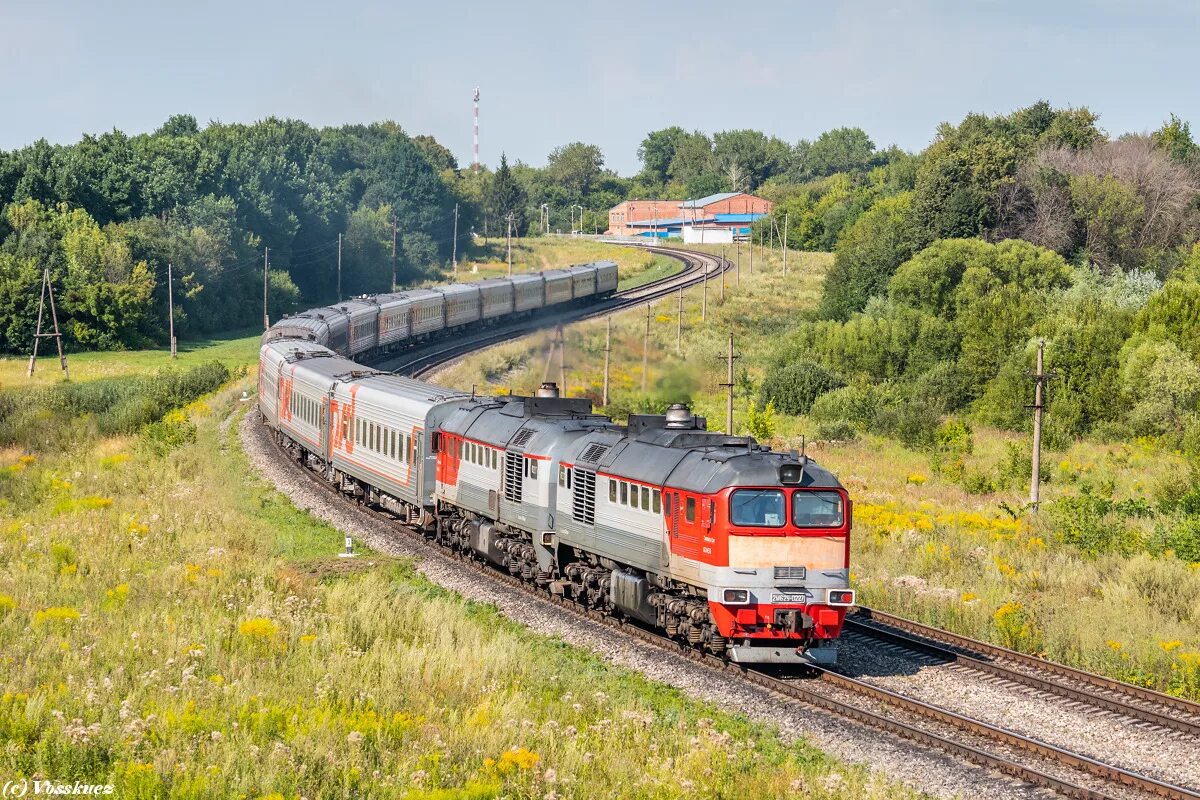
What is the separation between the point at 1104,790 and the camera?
1507cm

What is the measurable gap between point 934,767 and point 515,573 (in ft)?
40.5

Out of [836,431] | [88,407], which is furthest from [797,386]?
[88,407]

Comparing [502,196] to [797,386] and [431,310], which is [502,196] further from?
[797,386]

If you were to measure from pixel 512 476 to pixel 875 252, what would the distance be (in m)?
64.8

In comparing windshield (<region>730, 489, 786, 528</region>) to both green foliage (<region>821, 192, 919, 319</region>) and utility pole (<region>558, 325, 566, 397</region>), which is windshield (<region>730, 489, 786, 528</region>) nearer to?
utility pole (<region>558, 325, 566, 397</region>)

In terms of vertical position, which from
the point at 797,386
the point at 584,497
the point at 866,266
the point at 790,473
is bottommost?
the point at 797,386

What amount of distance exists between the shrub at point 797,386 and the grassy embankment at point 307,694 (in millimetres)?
36308

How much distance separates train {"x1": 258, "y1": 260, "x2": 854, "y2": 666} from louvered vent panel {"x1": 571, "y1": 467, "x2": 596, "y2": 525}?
0.14 feet

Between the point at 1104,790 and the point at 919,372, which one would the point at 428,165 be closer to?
the point at 919,372

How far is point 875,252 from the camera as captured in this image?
85562mm

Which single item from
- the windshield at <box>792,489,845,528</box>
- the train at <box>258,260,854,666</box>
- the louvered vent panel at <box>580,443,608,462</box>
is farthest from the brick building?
the windshield at <box>792,489,845,528</box>

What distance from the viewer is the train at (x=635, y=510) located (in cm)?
1903

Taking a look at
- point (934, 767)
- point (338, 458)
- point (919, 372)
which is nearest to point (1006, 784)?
point (934, 767)

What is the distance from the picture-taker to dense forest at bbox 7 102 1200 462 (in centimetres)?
5647
